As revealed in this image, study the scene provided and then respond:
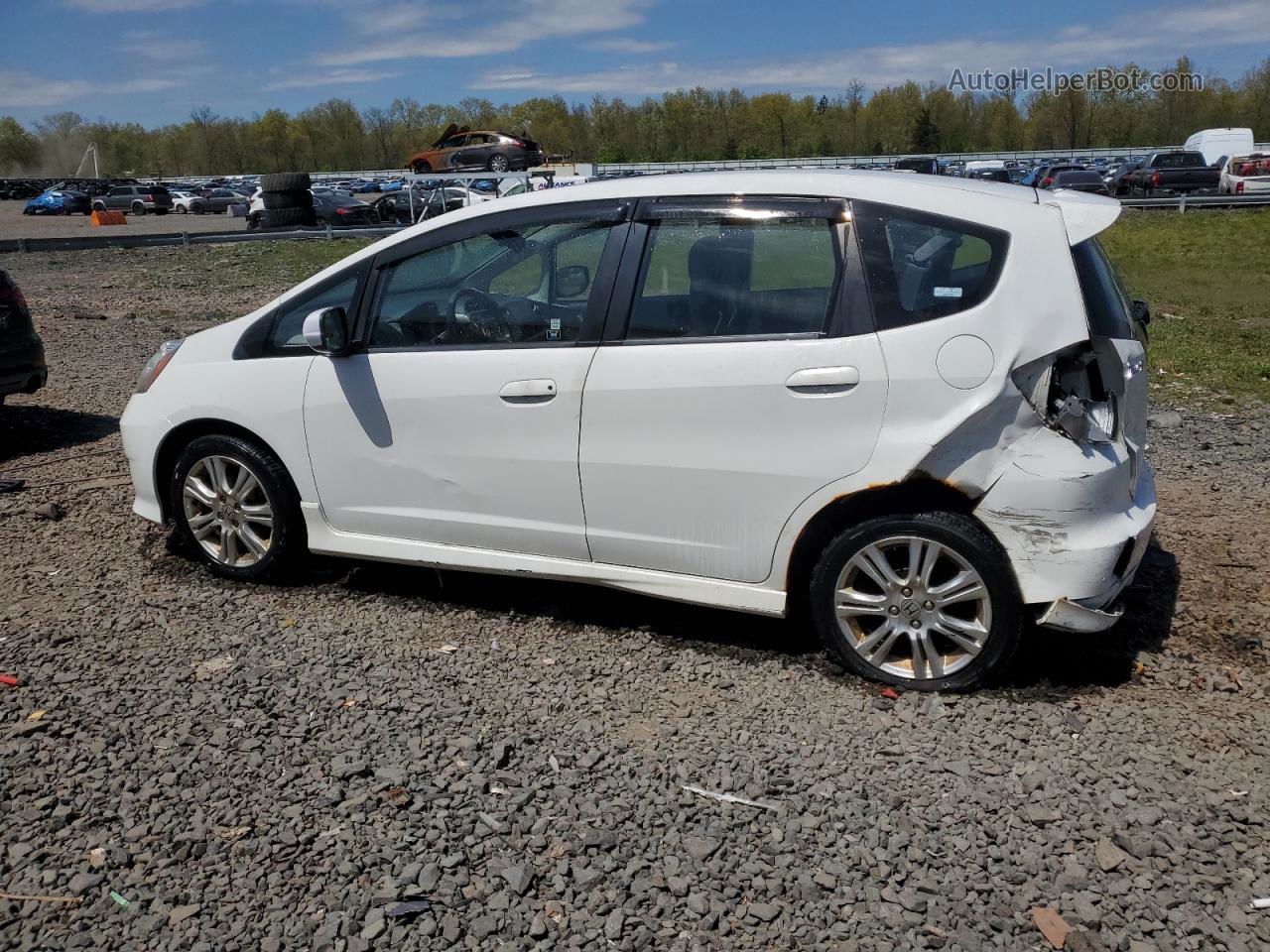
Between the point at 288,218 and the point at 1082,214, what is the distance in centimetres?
3278

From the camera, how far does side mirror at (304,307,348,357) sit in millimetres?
4602

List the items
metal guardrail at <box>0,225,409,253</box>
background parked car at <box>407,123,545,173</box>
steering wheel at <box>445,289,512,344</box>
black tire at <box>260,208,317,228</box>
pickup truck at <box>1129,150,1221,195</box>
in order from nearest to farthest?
steering wheel at <box>445,289,512,344</box> < metal guardrail at <box>0,225,409,253</box> < black tire at <box>260,208,317,228</box> < pickup truck at <box>1129,150,1221,195</box> < background parked car at <box>407,123,545,173</box>

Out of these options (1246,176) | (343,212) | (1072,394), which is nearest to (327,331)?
(1072,394)

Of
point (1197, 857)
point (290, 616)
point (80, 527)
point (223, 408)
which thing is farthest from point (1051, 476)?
point (80, 527)

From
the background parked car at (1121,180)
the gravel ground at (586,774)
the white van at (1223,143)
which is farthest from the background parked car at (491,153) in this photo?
the gravel ground at (586,774)

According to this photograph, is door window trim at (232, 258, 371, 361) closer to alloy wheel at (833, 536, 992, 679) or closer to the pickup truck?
alloy wheel at (833, 536, 992, 679)

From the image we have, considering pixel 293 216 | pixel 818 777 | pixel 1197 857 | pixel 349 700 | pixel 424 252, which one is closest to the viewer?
pixel 1197 857

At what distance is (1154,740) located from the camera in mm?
3707

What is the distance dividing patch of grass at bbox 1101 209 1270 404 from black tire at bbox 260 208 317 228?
74.3ft

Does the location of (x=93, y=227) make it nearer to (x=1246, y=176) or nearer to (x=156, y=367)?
(x=1246, y=176)

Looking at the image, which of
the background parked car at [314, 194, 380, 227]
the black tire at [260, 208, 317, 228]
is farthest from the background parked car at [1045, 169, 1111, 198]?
the black tire at [260, 208, 317, 228]

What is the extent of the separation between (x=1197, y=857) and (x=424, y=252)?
3.60 metres

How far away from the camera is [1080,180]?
3256 centimetres

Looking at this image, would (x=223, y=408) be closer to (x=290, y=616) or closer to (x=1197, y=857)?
(x=290, y=616)
